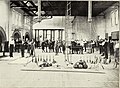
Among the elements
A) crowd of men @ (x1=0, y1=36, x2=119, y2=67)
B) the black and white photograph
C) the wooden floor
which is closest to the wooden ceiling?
the black and white photograph

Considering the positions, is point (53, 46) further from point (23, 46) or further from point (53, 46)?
point (23, 46)


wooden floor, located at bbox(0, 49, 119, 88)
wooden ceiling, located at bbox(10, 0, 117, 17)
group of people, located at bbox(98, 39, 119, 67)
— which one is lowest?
wooden floor, located at bbox(0, 49, 119, 88)

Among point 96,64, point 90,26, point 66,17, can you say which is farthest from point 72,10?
point 96,64

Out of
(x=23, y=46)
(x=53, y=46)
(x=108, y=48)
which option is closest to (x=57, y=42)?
(x=53, y=46)

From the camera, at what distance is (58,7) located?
2174 mm

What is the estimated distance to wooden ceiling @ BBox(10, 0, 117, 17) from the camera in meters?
2.15

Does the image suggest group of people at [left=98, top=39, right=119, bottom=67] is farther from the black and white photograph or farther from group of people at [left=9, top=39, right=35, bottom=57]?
group of people at [left=9, top=39, right=35, bottom=57]

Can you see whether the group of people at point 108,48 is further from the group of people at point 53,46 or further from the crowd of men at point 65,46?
the group of people at point 53,46

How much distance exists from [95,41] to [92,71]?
0.28 metres

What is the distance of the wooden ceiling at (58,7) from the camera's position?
7.05 feet

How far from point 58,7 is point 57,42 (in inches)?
13.0

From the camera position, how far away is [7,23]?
7.13ft

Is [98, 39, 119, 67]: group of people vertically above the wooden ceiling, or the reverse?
the wooden ceiling

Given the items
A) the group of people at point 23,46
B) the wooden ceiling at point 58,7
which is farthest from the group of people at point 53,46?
the wooden ceiling at point 58,7
